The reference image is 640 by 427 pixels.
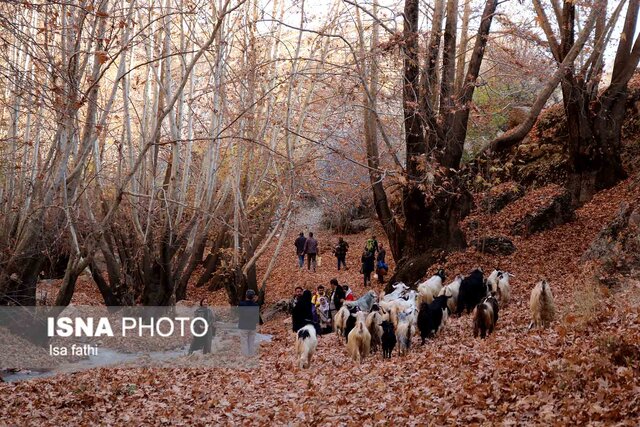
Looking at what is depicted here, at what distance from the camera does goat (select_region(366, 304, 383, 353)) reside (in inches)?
545

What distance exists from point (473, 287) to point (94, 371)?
8.03 m

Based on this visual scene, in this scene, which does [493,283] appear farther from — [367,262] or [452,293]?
[367,262]

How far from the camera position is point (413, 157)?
60.8ft

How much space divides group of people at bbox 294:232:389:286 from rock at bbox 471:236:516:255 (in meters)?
5.09

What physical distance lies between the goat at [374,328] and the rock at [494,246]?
6.74 meters

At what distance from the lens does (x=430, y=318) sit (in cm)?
1388

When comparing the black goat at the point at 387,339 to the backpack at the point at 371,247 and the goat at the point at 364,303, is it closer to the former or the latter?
the goat at the point at 364,303

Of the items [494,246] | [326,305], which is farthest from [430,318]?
[494,246]

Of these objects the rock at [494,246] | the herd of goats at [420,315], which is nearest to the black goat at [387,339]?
the herd of goats at [420,315]

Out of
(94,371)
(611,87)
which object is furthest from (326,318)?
(611,87)

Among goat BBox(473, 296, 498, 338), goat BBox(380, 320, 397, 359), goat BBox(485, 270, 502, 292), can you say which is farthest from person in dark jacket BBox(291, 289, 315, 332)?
goat BBox(473, 296, 498, 338)

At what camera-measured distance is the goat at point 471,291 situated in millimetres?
15570

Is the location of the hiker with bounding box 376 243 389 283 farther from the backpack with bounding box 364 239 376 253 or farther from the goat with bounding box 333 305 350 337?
the goat with bounding box 333 305 350 337

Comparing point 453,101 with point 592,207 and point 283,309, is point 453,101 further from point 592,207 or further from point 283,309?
point 283,309
